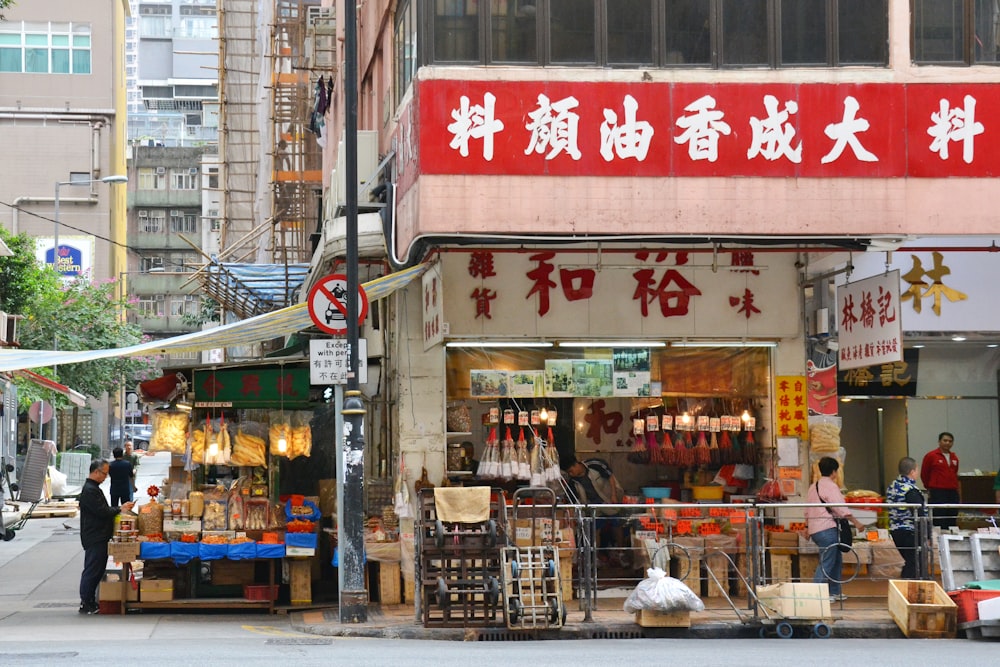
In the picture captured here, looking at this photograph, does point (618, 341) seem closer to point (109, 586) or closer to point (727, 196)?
point (727, 196)

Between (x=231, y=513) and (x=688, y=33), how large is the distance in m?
7.55

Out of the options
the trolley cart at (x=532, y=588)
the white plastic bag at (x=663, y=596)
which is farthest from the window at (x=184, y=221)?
the white plastic bag at (x=663, y=596)

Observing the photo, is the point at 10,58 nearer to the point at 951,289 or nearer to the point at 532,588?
the point at 951,289

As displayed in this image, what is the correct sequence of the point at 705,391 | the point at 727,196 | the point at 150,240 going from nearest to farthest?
1. the point at 727,196
2. the point at 705,391
3. the point at 150,240

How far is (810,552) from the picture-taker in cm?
1516

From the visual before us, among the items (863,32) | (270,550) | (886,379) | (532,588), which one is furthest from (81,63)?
(532,588)

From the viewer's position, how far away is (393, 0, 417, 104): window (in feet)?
48.1

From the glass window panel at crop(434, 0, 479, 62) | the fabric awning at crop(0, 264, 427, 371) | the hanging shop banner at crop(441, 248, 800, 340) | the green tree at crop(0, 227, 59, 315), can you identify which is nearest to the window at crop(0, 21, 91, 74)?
the green tree at crop(0, 227, 59, 315)

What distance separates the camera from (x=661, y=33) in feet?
46.3

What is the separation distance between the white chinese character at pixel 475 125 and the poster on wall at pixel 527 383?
323cm

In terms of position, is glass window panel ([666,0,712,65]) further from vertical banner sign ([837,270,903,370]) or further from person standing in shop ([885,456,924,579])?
person standing in shop ([885,456,924,579])

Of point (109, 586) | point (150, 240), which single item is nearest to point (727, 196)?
point (109, 586)

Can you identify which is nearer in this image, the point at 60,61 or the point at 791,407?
the point at 791,407

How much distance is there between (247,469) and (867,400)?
882cm
